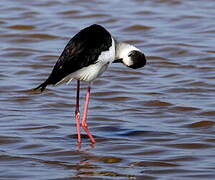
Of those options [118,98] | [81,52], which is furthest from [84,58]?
[118,98]

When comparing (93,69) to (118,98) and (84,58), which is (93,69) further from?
(118,98)

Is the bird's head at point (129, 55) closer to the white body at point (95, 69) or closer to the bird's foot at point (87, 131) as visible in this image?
the white body at point (95, 69)

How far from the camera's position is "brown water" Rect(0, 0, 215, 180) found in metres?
6.97

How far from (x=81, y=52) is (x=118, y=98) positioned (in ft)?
6.60

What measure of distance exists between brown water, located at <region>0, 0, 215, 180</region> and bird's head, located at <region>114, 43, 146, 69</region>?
665mm

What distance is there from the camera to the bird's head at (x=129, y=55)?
26.9 ft

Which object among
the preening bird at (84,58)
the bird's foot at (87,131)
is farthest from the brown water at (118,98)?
the preening bird at (84,58)

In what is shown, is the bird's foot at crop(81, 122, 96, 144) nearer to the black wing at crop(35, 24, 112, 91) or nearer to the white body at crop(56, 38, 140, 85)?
the white body at crop(56, 38, 140, 85)

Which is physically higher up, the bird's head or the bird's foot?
the bird's head

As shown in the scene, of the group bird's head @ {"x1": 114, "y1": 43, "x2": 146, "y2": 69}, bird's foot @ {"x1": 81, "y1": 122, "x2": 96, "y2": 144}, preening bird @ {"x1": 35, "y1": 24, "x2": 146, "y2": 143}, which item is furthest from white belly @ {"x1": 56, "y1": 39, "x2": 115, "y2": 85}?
bird's foot @ {"x1": 81, "y1": 122, "x2": 96, "y2": 144}

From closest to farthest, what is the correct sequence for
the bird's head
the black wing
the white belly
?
1. the black wing
2. the white belly
3. the bird's head

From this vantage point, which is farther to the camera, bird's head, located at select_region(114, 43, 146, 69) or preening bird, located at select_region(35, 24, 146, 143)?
bird's head, located at select_region(114, 43, 146, 69)

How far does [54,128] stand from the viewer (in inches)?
321

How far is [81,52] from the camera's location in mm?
7613
